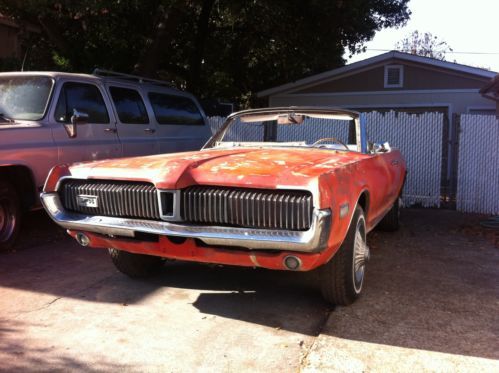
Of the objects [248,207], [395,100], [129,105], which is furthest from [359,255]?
[395,100]

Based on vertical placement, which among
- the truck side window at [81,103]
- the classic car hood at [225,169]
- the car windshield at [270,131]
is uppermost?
the truck side window at [81,103]

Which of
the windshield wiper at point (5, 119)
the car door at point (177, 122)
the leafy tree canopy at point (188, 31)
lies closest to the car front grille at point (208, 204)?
the windshield wiper at point (5, 119)

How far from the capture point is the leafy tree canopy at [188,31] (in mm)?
11008

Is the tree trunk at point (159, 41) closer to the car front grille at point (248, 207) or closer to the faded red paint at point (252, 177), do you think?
the faded red paint at point (252, 177)

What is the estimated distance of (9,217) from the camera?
5.64 metres

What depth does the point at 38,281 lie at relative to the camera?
15.4 feet

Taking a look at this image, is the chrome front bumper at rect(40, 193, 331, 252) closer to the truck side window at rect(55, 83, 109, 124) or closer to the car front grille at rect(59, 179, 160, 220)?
the car front grille at rect(59, 179, 160, 220)

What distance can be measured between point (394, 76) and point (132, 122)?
31.9 feet

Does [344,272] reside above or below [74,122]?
below

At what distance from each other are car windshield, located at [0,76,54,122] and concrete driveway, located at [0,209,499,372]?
1647 mm

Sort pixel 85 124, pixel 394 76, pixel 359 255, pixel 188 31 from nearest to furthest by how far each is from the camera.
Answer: pixel 359 255, pixel 85 124, pixel 394 76, pixel 188 31

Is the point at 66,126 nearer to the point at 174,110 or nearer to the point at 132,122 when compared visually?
the point at 132,122

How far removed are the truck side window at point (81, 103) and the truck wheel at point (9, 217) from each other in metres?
1.06

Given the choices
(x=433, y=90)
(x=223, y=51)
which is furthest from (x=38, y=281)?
(x=223, y=51)
